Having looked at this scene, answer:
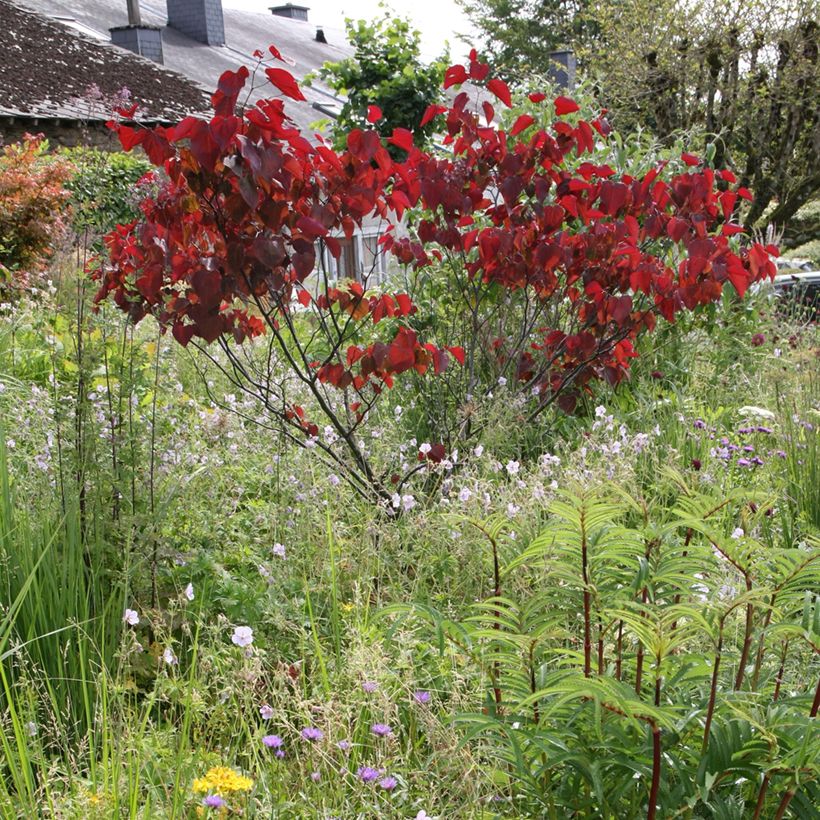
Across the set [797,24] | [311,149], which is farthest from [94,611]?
[797,24]

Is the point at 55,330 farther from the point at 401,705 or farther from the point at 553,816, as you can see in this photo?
the point at 553,816

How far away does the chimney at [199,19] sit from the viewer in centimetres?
2736

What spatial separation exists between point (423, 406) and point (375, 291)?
1.49m

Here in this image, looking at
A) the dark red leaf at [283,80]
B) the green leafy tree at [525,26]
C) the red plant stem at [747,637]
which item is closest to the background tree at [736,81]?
the dark red leaf at [283,80]

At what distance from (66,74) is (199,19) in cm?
990

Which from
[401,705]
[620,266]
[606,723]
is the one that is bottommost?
[401,705]

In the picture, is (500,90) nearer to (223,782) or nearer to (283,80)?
(283,80)

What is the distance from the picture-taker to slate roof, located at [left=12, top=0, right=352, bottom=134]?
78.6ft

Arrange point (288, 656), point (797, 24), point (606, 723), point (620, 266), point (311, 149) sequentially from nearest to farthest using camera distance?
point (606, 723) → point (288, 656) → point (311, 149) → point (620, 266) → point (797, 24)

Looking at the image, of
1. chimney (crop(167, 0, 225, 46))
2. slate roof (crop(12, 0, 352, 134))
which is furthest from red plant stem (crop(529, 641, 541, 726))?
chimney (crop(167, 0, 225, 46))

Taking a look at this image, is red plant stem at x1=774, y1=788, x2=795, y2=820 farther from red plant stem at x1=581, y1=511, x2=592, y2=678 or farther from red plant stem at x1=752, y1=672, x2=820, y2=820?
red plant stem at x1=581, y1=511, x2=592, y2=678

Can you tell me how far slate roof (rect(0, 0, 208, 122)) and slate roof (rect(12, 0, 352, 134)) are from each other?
0.18 meters

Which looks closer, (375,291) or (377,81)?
(375,291)

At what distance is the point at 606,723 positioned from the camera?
1.87 m
